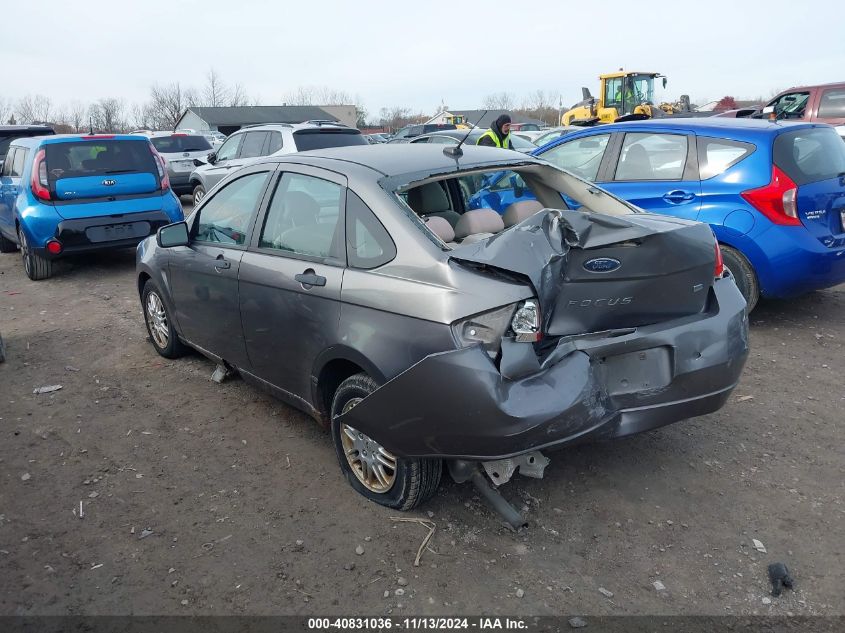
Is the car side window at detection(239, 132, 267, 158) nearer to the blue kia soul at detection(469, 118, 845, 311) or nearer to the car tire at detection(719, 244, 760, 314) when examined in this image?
the blue kia soul at detection(469, 118, 845, 311)

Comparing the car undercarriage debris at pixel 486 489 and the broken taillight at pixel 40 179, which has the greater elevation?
the broken taillight at pixel 40 179

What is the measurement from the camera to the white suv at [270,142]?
443 inches

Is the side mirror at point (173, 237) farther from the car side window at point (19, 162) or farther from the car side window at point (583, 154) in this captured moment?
the car side window at point (19, 162)

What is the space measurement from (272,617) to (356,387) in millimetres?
1078

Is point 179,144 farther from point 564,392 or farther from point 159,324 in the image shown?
point 564,392

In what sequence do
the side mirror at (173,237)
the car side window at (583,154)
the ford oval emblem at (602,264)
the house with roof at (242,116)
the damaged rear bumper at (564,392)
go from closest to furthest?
the damaged rear bumper at (564,392), the ford oval emblem at (602,264), the side mirror at (173,237), the car side window at (583,154), the house with roof at (242,116)

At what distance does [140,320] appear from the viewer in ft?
22.9

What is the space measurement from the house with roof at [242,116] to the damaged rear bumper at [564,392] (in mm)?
65052

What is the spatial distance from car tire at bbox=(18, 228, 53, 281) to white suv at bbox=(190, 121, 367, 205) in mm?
2892

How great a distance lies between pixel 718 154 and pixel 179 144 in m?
14.9

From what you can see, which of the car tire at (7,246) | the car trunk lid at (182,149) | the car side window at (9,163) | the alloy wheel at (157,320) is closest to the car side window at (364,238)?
the alloy wheel at (157,320)

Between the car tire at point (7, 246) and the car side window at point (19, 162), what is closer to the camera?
the car side window at point (19, 162)

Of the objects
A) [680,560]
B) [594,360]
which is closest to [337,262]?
[594,360]

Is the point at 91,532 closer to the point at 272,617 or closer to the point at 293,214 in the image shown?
the point at 272,617
